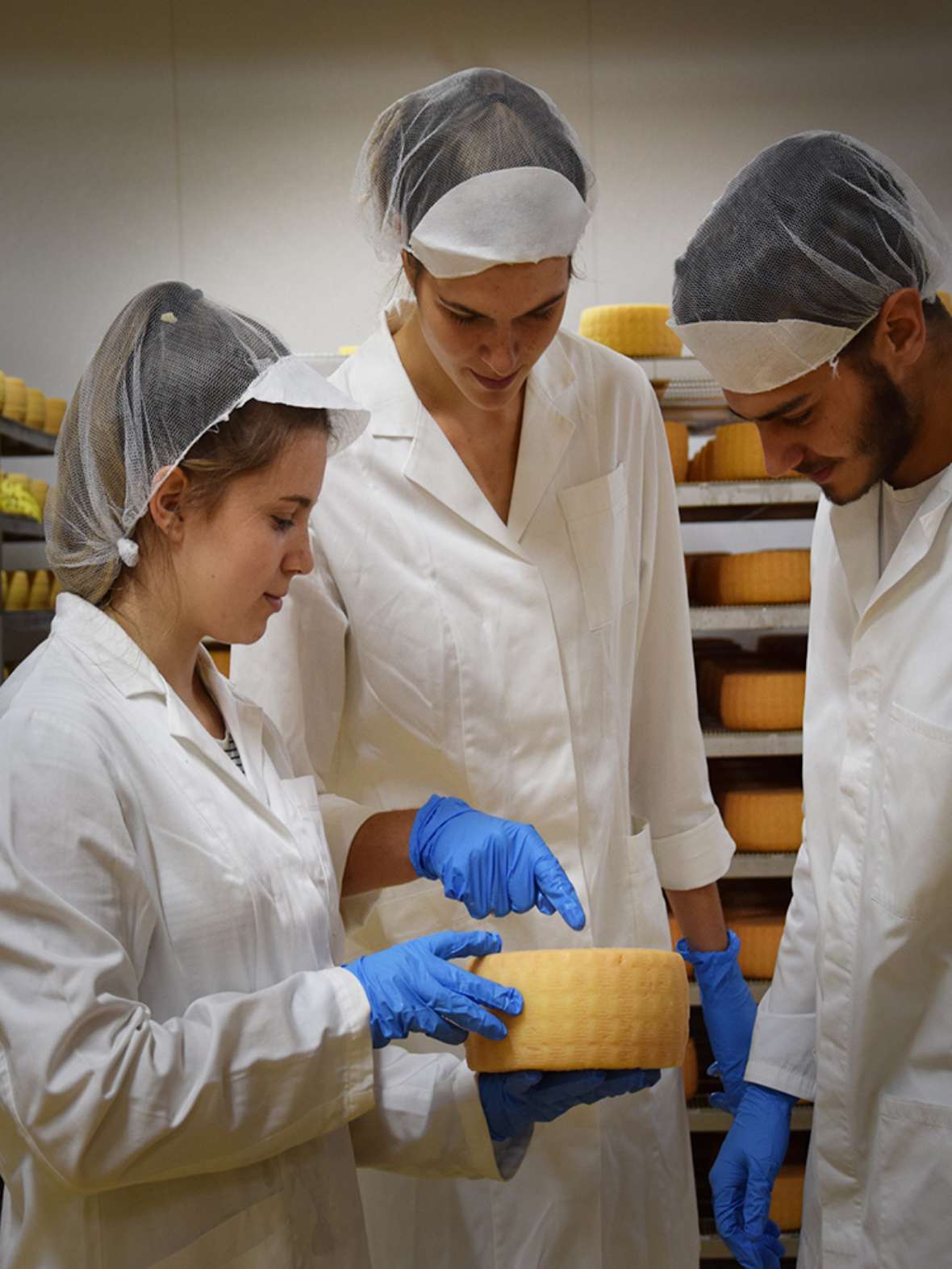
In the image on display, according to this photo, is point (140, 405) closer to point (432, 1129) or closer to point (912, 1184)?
point (432, 1129)

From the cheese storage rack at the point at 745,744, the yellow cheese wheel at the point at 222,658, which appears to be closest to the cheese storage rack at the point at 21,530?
the yellow cheese wheel at the point at 222,658

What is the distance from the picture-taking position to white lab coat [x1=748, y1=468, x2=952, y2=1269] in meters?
1.20

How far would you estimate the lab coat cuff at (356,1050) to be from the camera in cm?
106

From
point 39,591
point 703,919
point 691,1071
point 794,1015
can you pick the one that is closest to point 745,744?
point 691,1071

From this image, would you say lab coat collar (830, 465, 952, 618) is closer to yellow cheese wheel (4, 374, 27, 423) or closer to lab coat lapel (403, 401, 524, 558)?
lab coat lapel (403, 401, 524, 558)

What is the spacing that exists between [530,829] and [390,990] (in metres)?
0.26

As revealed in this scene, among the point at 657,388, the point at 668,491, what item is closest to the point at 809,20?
the point at 657,388

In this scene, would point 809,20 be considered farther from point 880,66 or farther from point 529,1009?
point 529,1009

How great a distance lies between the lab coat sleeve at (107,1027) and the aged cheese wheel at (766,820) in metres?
2.02

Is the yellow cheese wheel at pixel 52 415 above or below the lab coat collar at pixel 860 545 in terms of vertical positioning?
below

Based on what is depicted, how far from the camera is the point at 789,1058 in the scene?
1469 millimetres

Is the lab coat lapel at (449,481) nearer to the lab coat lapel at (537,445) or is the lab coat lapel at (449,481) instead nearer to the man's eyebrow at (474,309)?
the lab coat lapel at (537,445)

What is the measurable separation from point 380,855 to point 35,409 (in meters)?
2.77

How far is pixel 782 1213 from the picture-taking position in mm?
2711
